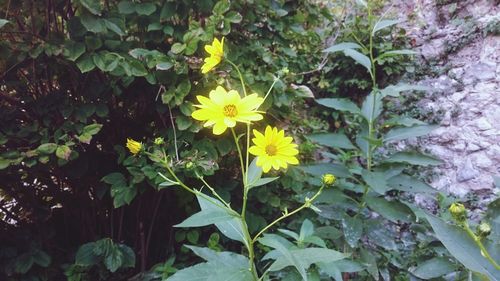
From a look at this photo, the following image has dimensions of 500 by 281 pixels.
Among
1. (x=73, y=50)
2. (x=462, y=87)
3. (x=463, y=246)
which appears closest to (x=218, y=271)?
(x=463, y=246)

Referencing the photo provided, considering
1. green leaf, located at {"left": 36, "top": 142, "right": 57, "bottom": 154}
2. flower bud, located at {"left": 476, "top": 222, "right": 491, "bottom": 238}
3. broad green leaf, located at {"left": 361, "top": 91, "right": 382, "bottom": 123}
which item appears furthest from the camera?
broad green leaf, located at {"left": 361, "top": 91, "right": 382, "bottom": 123}

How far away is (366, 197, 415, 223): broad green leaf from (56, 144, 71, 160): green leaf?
821 mm

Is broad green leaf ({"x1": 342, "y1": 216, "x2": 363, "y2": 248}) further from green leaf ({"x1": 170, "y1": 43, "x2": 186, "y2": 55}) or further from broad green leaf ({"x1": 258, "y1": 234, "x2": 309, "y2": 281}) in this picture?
green leaf ({"x1": 170, "y1": 43, "x2": 186, "y2": 55})

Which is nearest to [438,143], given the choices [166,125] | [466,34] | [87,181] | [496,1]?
[466,34]

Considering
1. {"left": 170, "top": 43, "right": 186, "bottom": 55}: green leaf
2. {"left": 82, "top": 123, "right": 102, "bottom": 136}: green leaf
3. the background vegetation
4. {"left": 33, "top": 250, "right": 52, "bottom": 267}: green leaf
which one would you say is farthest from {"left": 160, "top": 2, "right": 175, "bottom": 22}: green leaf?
{"left": 33, "top": 250, "right": 52, "bottom": 267}: green leaf

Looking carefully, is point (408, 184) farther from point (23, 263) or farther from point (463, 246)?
point (23, 263)

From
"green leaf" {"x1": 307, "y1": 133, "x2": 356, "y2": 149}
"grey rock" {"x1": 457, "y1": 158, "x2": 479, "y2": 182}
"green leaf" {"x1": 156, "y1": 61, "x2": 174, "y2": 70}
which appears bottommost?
"grey rock" {"x1": 457, "y1": 158, "x2": 479, "y2": 182}

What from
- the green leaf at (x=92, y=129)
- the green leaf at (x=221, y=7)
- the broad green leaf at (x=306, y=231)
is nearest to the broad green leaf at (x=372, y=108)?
the broad green leaf at (x=306, y=231)

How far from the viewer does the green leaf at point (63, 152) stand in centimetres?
96

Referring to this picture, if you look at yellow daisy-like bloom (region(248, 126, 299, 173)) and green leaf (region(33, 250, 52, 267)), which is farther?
green leaf (region(33, 250, 52, 267))

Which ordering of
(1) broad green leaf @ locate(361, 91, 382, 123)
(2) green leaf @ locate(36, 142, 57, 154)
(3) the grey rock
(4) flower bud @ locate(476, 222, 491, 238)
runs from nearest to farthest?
(4) flower bud @ locate(476, 222, 491, 238)
(2) green leaf @ locate(36, 142, 57, 154)
(1) broad green leaf @ locate(361, 91, 382, 123)
(3) the grey rock

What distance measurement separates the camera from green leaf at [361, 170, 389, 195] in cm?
93

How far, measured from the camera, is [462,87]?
1.79 meters

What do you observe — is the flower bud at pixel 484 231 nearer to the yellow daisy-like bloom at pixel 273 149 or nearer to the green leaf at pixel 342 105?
the yellow daisy-like bloom at pixel 273 149
